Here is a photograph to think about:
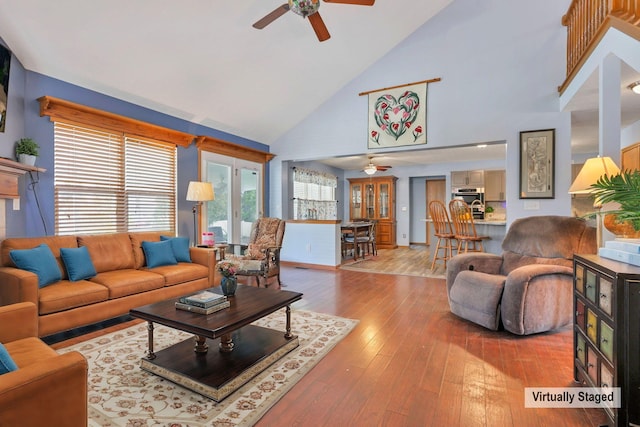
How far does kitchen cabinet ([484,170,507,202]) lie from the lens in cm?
835

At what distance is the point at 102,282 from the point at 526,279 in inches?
153

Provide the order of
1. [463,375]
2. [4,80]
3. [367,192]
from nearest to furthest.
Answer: [463,375] → [4,80] → [367,192]

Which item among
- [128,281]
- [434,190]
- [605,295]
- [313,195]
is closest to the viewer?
[605,295]

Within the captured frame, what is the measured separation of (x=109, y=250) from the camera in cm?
354

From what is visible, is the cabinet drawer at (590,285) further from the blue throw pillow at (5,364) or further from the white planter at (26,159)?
the white planter at (26,159)

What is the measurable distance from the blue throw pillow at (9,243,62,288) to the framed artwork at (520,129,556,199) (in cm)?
570

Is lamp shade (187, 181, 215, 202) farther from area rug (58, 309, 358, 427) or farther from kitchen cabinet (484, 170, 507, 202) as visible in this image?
kitchen cabinet (484, 170, 507, 202)

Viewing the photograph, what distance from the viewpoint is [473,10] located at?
16.1 ft

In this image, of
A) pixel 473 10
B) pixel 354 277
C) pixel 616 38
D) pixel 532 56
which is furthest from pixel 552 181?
pixel 354 277

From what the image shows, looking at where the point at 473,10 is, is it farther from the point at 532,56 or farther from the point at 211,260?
the point at 211,260

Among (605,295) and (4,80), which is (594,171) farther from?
(4,80)

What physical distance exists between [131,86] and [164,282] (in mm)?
2518

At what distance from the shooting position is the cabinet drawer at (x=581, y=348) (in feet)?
6.43

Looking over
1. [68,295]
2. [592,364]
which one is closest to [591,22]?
[592,364]
